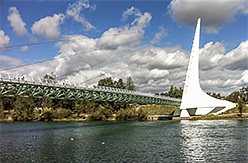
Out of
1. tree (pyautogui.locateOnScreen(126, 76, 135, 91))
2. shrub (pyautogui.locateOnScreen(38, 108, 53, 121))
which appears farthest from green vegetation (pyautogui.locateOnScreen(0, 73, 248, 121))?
tree (pyautogui.locateOnScreen(126, 76, 135, 91))

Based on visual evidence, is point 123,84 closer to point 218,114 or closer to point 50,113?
point 50,113

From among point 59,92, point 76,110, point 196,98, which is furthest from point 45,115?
point 196,98

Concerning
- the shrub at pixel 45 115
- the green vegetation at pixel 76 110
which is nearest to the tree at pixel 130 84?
the green vegetation at pixel 76 110

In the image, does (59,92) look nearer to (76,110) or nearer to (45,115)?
(45,115)

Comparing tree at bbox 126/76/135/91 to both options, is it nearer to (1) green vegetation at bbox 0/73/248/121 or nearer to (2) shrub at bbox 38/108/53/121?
(1) green vegetation at bbox 0/73/248/121

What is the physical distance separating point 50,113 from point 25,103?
57.7 feet

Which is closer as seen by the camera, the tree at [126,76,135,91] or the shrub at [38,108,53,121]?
the shrub at [38,108,53,121]

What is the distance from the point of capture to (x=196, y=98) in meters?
70.6

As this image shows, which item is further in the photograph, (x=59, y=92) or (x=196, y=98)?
(x=196, y=98)

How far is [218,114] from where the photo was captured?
7056 cm

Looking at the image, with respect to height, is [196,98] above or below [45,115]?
above

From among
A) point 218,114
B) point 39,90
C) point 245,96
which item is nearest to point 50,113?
point 39,90

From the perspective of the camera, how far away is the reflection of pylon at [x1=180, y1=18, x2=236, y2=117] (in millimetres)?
70062

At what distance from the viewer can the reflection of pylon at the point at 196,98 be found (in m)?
70.1
